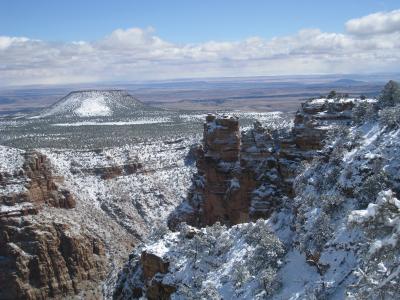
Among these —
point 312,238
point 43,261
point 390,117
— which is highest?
point 390,117


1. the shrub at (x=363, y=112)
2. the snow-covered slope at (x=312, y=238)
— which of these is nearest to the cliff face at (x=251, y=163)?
the shrub at (x=363, y=112)

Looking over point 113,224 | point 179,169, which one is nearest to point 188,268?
point 113,224

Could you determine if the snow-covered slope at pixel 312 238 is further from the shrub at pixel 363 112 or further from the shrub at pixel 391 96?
the shrub at pixel 391 96

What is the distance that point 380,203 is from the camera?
2217 cm

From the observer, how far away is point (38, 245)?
72688 millimetres

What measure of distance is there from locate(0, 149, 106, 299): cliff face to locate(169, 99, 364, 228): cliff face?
558 inches

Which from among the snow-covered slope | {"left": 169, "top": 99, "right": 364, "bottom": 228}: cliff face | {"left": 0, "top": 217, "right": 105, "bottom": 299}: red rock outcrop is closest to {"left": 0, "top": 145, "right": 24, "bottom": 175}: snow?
{"left": 0, "top": 217, "right": 105, "bottom": 299}: red rock outcrop

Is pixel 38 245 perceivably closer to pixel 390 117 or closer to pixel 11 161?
pixel 11 161

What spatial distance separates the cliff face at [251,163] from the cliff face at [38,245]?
46.5 feet

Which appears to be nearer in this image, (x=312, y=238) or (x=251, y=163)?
(x=312, y=238)

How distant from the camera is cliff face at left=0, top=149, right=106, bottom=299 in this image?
71.2 metres

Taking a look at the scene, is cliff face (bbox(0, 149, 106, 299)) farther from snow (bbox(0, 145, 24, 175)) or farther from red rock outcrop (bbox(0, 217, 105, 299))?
snow (bbox(0, 145, 24, 175))

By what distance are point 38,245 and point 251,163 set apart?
32101 mm

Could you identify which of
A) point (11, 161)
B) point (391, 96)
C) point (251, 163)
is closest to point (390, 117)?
point (391, 96)
